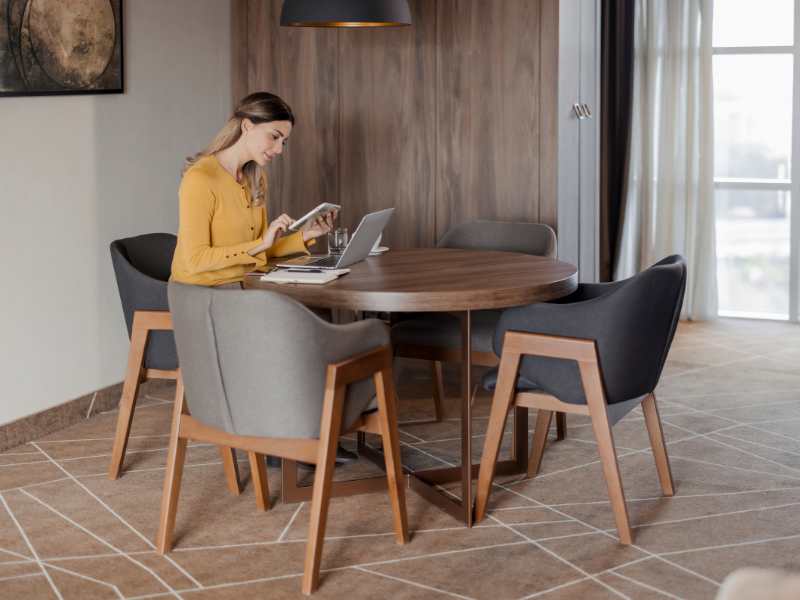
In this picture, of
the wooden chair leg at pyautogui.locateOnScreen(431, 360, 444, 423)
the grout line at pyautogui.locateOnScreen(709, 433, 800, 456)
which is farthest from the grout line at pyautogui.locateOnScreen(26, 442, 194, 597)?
the grout line at pyautogui.locateOnScreen(709, 433, 800, 456)

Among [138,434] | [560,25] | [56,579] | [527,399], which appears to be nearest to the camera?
[56,579]

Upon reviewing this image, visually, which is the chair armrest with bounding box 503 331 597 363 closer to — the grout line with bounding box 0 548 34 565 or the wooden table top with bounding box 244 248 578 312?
the wooden table top with bounding box 244 248 578 312

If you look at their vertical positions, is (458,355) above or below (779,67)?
below

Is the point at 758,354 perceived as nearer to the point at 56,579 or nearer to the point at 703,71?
the point at 703,71

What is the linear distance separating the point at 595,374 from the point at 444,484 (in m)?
0.84

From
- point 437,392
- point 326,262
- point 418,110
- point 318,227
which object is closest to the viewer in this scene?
point 326,262

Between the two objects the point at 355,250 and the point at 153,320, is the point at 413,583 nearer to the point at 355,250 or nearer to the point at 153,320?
the point at 355,250

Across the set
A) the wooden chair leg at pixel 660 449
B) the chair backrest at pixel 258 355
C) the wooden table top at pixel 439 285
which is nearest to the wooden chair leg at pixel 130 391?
the wooden table top at pixel 439 285

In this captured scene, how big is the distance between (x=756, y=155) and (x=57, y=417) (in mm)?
4500

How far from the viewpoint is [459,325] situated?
160 inches

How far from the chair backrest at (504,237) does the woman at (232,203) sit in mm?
897

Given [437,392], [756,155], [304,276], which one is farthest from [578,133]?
[304,276]

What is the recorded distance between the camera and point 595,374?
329 cm

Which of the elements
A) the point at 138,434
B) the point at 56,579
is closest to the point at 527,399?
the point at 56,579
